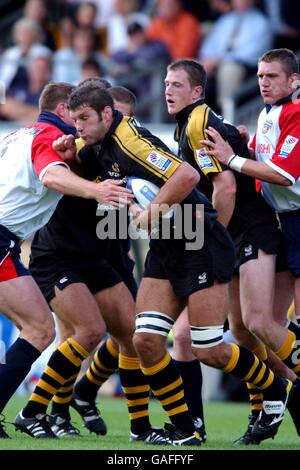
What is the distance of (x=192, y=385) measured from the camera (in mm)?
7699

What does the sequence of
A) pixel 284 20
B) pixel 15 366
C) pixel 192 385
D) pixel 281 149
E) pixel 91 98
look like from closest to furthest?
1. pixel 91 98
2. pixel 15 366
3. pixel 281 149
4. pixel 192 385
5. pixel 284 20

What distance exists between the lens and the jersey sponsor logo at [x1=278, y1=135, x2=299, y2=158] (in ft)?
24.7

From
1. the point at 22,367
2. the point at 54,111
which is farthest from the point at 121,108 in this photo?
A: the point at 22,367

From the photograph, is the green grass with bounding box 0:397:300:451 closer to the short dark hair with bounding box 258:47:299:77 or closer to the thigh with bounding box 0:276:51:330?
the thigh with bounding box 0:276:51:330

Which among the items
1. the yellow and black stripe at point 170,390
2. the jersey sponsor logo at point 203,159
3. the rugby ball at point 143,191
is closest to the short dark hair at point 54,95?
the jersey sponsor logo at point 203,159

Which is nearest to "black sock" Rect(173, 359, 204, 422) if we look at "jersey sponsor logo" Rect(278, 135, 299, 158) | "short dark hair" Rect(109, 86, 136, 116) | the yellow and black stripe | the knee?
the knee

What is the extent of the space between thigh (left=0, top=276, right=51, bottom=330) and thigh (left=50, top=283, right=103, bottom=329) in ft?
1.98

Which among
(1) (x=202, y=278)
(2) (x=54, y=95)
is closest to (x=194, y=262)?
(1) (x=202, y=278)

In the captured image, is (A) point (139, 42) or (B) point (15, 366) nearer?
(B) point (15, 366)

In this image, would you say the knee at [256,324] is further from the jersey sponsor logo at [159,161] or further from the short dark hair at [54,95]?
the short dark hair at [54,95]

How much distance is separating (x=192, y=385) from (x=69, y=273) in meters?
1.21

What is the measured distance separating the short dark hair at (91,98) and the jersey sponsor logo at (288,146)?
4.20 ft

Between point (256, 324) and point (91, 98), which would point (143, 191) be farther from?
point (256, 324)

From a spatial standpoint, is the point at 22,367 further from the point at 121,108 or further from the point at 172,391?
the point at 121,108
